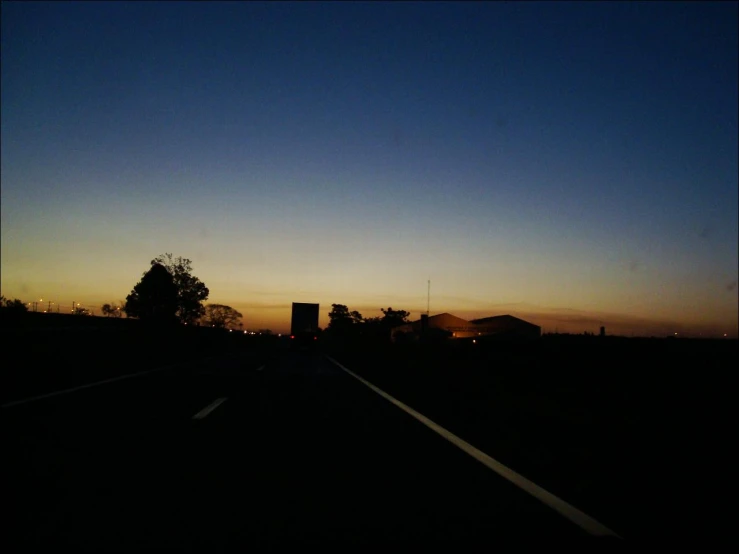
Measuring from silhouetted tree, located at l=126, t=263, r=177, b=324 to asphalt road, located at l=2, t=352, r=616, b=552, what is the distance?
10304 centimetres

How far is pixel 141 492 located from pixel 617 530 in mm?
3977

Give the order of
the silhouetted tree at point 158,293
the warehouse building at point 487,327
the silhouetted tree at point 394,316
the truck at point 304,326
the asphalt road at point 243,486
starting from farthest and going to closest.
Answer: the silhouetted tree at point 394,316, the silhouetted tree at point 158,293, the warehouse building at point 487,327, the truck at point 304,326, the asphalt road at point 243,486

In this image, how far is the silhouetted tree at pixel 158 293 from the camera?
108m

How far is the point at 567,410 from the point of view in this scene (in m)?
10.9

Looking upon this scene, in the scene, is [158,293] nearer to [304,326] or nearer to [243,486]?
[304,326]

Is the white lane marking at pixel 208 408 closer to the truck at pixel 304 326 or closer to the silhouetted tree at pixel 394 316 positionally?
the truck at pixel 304 326

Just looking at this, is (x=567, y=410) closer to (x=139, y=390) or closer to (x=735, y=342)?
(x=139, y=390)

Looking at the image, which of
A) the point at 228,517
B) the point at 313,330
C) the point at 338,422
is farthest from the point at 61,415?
the point at 313,330

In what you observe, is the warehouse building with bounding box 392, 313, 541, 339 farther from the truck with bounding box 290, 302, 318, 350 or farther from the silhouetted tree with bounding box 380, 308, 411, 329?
the silhouetted tree with bounding box 380, 308, 411, 329

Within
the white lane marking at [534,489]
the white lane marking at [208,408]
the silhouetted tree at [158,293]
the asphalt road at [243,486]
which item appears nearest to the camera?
the asphalt road at [243,486]

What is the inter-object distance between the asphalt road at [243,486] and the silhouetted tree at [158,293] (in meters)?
103

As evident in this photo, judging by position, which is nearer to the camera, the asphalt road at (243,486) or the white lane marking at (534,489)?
the asphalt road at (243,486)

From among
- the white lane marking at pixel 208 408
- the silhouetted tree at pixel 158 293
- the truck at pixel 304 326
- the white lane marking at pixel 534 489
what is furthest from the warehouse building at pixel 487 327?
the white lane marking at pixel 534 489

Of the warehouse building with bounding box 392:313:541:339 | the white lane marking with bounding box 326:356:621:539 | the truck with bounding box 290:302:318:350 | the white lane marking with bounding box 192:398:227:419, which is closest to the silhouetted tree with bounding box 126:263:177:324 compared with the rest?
the warehouse building with bounding box 392:313:541:339
